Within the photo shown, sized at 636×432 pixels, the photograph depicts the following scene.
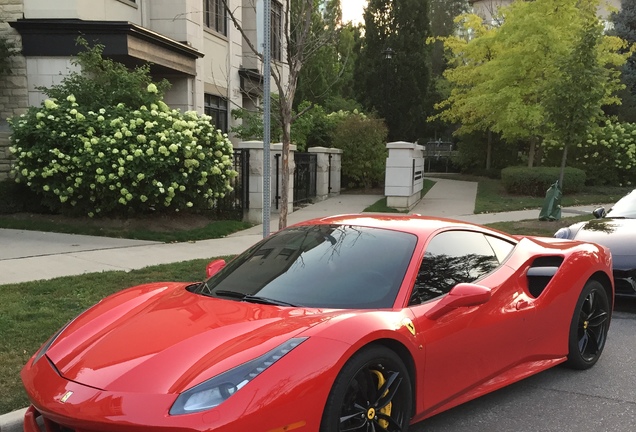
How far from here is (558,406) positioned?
3900 millimetres

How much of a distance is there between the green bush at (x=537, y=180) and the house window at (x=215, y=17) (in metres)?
11.0

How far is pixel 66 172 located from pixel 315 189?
907 centimetres

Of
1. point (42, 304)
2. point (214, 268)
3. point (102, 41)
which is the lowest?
point (42, 304)

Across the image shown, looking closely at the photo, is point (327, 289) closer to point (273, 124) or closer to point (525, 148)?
point (273, 124)

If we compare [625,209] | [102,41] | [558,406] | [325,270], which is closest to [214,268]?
[325,270]

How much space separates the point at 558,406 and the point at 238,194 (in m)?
10.1

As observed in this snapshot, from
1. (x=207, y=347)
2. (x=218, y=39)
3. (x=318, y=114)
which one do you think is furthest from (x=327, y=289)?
(x=318, y=114)

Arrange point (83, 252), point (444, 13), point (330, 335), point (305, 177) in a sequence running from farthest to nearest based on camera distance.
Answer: point (444, 13) < point (305, 177) < point (83, 252) < point (330, 335)

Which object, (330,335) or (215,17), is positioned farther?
(215,17)

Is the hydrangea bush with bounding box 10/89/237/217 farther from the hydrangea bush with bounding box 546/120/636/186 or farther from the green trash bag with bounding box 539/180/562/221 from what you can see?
the hydrangea bush with bounding box 546/120/636/186

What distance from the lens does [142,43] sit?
13258mm

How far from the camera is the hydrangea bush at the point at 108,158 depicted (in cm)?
1016

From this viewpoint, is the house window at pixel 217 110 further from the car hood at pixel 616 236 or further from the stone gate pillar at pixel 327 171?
the car hood at pixel 616 236

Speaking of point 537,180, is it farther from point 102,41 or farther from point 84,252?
point 84,252
